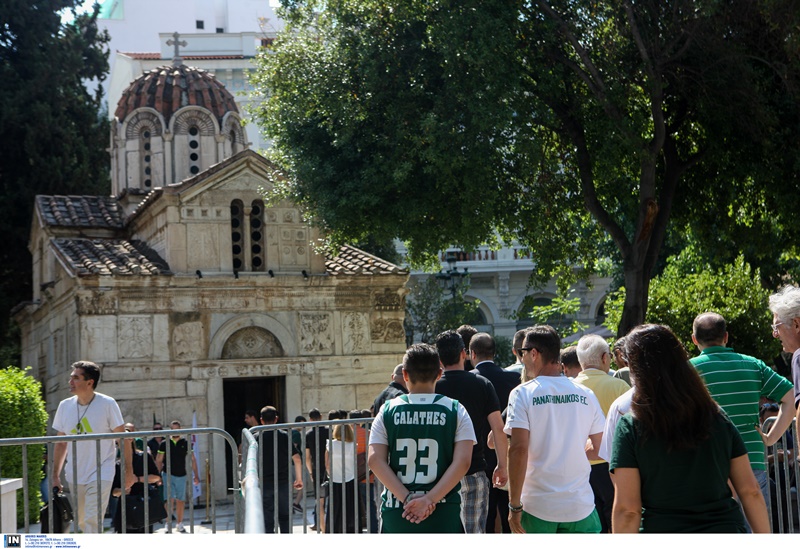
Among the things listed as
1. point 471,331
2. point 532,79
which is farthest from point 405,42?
point 471,331

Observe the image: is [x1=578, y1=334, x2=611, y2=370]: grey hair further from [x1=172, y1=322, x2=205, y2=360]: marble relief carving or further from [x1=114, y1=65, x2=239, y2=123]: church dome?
[x1=114, y1=65, x2=239, y2=123]: church dome

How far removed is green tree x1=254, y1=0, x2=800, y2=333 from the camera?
15.8 m

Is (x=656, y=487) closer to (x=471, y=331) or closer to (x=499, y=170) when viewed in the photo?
(x=471, y=331)

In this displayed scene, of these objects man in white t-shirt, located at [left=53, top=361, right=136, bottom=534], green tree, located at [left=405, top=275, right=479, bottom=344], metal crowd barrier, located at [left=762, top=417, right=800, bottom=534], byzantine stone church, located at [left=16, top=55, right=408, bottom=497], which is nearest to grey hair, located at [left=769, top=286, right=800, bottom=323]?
metal crowd barrier, located at [left=762, top=417, right=800, bottom=534]

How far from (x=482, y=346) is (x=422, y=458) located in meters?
2.51

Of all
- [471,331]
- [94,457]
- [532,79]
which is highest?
[532,79]

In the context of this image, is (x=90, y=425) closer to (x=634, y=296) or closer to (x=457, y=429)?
(x=457, y=429)

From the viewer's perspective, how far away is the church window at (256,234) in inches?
848

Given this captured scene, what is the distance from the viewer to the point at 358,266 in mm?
22219

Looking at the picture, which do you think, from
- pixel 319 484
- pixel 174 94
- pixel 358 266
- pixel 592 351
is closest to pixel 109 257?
pixel 358 266

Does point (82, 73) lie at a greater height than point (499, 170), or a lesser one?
greater

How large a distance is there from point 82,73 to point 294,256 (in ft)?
51.5

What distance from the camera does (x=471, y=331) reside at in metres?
9.06

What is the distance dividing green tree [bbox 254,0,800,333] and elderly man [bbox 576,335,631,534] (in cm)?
872
